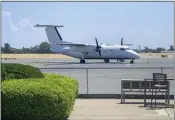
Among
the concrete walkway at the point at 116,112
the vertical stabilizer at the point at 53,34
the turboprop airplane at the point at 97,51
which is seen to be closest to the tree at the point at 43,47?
the vertical stabilizer at the point at 53,34

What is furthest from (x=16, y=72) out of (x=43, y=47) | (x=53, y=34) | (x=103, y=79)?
(x=43, y=47)

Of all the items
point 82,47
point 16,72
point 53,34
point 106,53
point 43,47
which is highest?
point 53,34

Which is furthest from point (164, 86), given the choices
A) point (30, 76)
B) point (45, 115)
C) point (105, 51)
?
point (105, 51)

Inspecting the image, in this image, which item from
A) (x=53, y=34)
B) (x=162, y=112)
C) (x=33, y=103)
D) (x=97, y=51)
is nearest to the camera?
(x=33, y=103)

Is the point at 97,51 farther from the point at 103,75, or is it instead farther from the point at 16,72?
the point at 16,72

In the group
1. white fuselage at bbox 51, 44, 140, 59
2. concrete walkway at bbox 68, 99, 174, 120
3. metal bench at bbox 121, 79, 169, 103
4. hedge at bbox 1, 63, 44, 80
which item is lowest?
concrete walkway at bbox 68, 99, 174, 120

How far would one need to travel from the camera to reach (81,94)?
48.9 ft

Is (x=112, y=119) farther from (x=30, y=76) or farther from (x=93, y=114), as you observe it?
(x=30, y=76)

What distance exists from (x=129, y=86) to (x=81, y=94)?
2195 mm

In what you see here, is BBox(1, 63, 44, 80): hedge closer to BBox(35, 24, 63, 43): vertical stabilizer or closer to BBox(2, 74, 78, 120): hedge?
BBox(2, 74, 78, 120): hedge

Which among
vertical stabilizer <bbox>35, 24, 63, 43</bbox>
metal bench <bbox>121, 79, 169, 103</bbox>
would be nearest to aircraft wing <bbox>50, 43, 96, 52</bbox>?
vertical stabilizer <bbox>35, 24, 63, 43</bbox>

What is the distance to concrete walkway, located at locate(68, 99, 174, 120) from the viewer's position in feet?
32.6

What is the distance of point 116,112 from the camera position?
429 inches

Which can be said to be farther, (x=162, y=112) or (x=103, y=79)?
(x=103, y=79)
